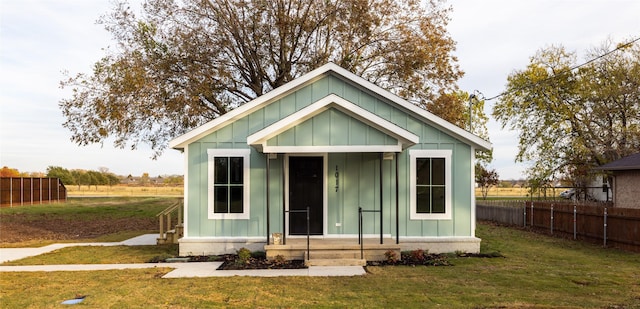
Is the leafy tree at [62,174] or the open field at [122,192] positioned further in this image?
the leafy tree at [62,174]

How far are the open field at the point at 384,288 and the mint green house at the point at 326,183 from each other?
1.47 metres

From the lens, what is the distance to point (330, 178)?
1231 centimetres

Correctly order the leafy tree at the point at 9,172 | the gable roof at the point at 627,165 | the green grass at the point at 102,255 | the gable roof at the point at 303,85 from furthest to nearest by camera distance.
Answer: the leafy tree at the point at 9,172
the gable roof at the point at 627,165
the gable roof at the point at 303,85
the green grass at the point at 102,255

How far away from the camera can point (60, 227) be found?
2066 centimetres

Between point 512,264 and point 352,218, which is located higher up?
point 352,218

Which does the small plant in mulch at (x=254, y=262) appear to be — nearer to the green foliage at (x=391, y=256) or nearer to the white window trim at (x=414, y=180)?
the green foliage at (x=391, y=256)

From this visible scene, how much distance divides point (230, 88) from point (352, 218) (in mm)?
10667

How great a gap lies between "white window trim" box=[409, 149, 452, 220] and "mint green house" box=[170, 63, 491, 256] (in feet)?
0.08

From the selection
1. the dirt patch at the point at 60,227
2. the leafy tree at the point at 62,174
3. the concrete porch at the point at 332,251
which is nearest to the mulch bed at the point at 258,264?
the concrete porch at the point at 332,251

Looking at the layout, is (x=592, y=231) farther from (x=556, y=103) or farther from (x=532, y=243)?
(x=556, y=103)

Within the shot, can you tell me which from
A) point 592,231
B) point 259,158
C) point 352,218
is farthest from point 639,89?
point 259,158

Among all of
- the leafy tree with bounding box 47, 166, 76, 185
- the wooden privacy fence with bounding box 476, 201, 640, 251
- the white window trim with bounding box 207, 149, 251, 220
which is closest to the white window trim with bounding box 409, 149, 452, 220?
the white window trim with bounding box 207, 149, 251, 220

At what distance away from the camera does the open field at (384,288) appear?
23.7 feet

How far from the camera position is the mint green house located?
12.0 m
